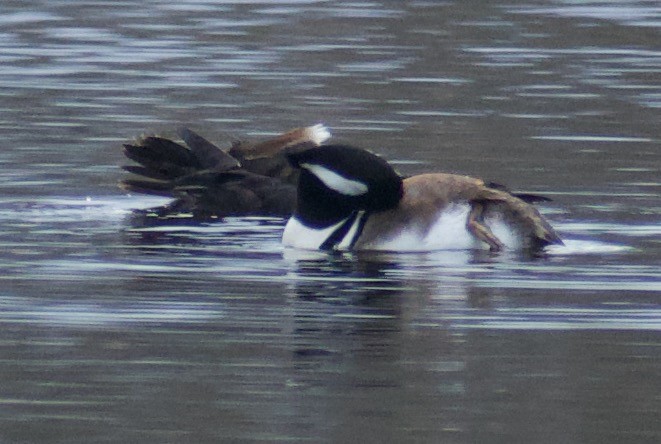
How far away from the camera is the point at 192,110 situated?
17.0 meters

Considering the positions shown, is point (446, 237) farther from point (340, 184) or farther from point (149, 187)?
point (149, 187)

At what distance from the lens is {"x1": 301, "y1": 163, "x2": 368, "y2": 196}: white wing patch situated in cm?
1075

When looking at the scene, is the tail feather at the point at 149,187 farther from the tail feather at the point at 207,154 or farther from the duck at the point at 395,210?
the duck at the point at 395,210

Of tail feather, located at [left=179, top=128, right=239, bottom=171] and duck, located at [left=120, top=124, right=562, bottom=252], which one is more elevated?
duck, located at [left=120, top=124, right=562, bottom=252]

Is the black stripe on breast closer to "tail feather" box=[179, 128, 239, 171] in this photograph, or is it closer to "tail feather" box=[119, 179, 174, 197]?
"tail feather" box=[179, 128, 239, 171]

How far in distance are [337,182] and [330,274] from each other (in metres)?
0.91

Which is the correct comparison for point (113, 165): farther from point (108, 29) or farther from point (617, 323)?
point (108, 29)

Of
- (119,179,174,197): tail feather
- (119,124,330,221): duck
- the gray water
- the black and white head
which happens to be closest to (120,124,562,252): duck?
the black and white head

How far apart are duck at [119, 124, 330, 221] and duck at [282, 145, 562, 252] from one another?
56.3 inches

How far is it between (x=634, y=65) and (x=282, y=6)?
7078 millimetres

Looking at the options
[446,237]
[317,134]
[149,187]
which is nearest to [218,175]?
[149,187]

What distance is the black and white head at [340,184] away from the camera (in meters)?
10.7

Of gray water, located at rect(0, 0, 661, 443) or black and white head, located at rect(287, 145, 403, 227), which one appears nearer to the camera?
gray water, located at rect(0, 0, 661, 443)

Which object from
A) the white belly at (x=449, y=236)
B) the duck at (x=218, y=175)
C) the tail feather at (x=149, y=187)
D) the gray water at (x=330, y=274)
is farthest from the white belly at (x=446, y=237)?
the tail feather at (x=149, y=187)
